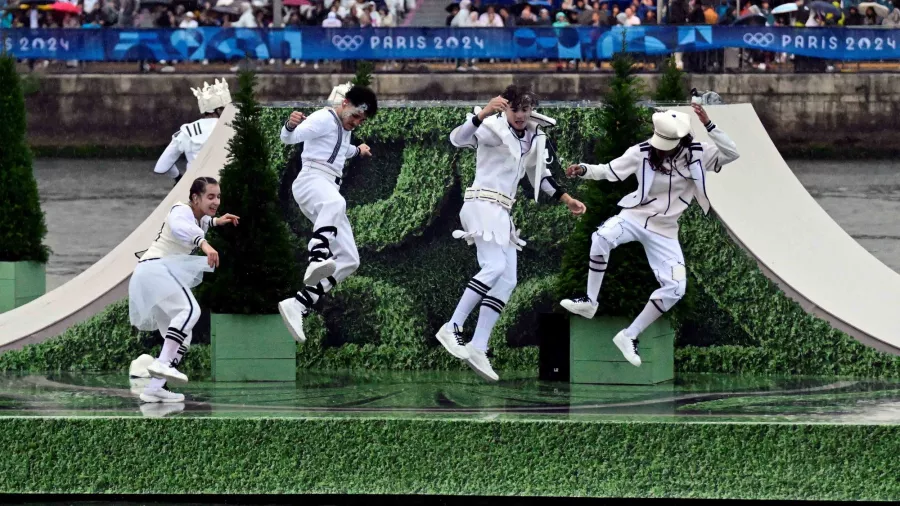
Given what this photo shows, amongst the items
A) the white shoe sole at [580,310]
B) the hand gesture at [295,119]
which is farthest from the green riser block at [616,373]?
the hand gesture at [295,119]

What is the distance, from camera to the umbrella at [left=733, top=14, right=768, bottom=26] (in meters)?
30.3

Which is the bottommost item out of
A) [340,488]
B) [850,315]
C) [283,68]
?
[340,488]

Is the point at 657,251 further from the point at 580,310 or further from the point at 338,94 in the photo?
the point at 338,94

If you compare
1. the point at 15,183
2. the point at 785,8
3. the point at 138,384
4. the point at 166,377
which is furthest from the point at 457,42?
the point at 166,377

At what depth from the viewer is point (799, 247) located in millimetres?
12781

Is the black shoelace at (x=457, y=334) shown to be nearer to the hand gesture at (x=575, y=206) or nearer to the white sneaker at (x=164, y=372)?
the hand gesture at (x=575, y=206)

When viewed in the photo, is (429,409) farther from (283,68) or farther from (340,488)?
(283,68)

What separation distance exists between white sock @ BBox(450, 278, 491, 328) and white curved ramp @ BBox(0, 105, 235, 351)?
8.09 ft

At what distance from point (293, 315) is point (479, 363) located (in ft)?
4.46

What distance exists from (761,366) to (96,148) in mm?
22975

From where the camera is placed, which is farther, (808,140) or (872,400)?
(808,140)

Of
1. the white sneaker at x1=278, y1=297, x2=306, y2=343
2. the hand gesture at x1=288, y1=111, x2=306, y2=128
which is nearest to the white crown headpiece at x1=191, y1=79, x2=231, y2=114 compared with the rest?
the hand gesture at x1=288, y1=111, x2=306, y2=128

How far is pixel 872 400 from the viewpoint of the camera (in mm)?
10953

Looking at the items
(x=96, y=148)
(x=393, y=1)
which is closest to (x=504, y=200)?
(x=393, y=1)
